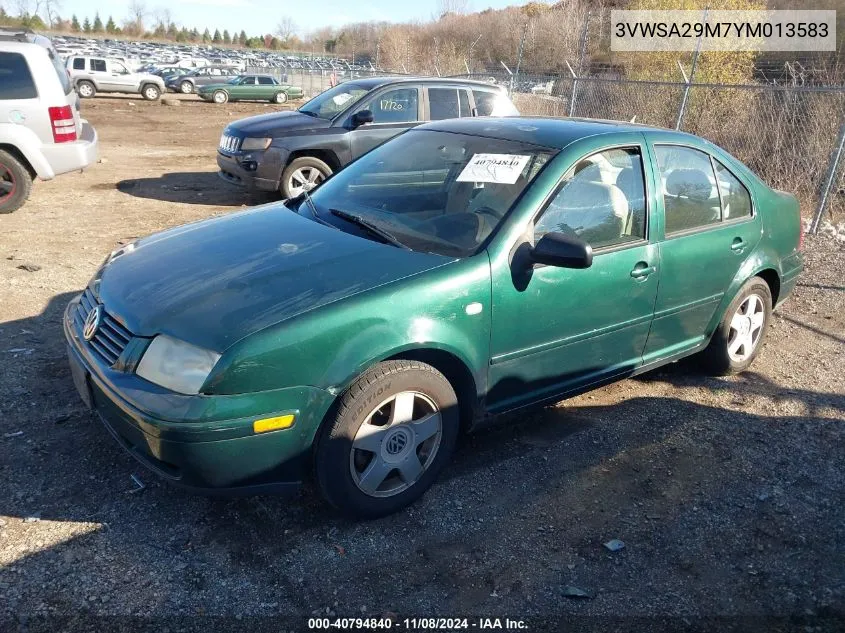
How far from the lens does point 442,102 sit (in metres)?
9.12

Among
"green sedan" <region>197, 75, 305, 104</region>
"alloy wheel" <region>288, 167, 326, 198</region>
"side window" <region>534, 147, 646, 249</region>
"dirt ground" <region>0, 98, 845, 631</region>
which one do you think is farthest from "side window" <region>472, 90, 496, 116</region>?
"green sedan" <region>197, 75, 305, 104</region>

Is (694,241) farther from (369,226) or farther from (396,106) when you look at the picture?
(396,106)

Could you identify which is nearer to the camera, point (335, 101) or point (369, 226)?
point (369, 226)

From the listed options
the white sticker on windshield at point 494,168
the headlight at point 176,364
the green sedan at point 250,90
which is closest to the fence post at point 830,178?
the white sticker on windshield at point 494,168

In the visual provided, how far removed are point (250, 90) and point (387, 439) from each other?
30.1m

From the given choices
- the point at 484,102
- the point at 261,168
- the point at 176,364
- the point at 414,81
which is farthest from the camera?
the point at 484,102

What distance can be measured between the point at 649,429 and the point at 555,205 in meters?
1.51

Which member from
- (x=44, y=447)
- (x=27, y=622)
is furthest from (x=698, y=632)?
(x=44, y=447)

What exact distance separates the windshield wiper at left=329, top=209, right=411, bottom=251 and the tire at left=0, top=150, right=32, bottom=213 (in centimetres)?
606

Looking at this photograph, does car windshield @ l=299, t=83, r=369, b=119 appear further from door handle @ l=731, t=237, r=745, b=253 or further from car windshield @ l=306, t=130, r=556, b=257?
door handle @ l=731, t=237, r=745, b=253

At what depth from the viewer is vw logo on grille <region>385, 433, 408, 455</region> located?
10.1 ft

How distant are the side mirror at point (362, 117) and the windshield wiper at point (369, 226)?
17.4 ft

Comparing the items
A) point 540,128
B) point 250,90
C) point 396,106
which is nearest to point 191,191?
point 396,106

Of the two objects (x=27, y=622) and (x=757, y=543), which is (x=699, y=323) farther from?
(x=27, y=622)
